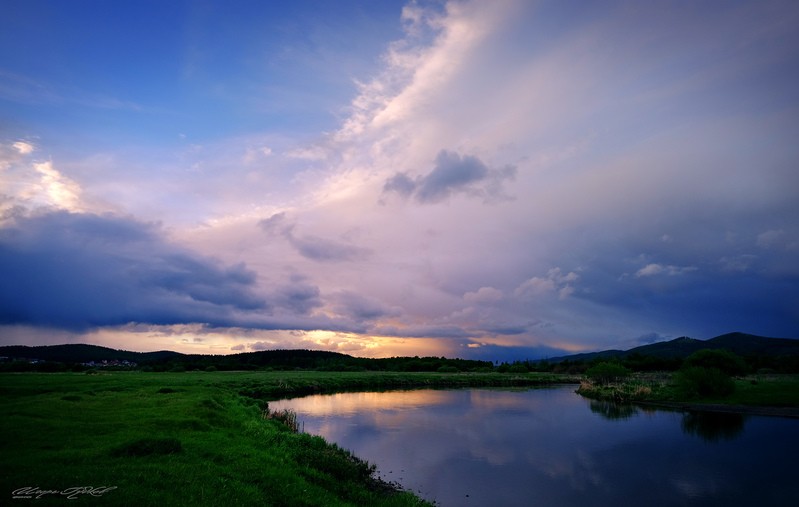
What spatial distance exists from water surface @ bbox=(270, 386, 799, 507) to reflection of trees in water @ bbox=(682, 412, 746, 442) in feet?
0.36

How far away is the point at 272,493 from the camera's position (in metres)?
17.8

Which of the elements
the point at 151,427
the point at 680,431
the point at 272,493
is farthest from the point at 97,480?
the point at 680,431

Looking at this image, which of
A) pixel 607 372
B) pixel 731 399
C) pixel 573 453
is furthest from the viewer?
pixel 607 372

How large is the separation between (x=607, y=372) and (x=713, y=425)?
53822 millimetres

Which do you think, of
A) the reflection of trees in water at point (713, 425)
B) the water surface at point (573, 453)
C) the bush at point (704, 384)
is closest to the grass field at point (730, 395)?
the bush at point (704, 384)

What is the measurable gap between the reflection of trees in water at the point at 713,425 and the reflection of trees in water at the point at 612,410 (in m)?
6.77

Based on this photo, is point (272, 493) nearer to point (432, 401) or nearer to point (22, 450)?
point (22, 450)

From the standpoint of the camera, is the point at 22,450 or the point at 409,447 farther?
the point at 409,447

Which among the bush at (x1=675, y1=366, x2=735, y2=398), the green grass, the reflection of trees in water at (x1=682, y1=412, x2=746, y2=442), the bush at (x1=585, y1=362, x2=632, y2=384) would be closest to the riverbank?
the bush at (x1=675, y1=366, x2=735, y2=398)

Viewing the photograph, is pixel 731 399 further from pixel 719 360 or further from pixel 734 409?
pixel 719 360

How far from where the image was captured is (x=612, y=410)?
64438 millimetres

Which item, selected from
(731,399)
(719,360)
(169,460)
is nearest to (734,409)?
(731,399)

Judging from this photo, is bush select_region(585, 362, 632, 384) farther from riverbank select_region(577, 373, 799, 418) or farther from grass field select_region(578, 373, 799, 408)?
riverbank select_region(577, 373, 799, 418)

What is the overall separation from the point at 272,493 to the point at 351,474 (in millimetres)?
8000
